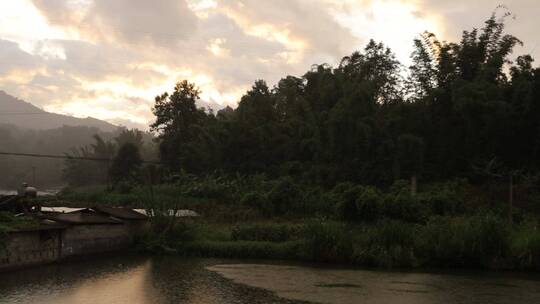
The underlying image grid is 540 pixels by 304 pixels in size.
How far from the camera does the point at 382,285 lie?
15031mm

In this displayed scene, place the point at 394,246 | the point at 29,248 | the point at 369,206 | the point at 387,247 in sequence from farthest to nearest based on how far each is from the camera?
the point at 369,206, the point at 387,247, the point at 394,246, the point at 29,248

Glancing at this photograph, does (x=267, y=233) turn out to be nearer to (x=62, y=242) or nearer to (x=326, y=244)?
(x=326, y=244)

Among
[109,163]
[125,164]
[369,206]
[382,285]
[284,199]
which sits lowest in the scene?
[382,285]

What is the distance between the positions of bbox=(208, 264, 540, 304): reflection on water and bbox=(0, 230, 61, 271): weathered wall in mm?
5697

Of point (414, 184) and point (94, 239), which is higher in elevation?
point (414, 184)

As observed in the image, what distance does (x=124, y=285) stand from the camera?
14.9 meters

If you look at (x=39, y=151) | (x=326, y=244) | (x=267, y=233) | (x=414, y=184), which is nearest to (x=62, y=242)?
(x=267, y=233)

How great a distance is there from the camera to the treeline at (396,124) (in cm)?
2734

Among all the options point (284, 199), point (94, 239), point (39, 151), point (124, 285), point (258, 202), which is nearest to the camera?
point (124, 285)

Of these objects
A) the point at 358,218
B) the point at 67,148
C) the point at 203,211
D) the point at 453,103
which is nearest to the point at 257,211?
the point at 203,211

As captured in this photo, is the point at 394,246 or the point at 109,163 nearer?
the point at 394,246

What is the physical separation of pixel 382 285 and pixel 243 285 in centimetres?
397

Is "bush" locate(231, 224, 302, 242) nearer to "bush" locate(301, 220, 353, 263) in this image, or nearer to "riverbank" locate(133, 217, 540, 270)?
"riverbank" locate(133, 217, 540, 270)

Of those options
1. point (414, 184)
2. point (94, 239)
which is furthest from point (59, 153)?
point (414, 184)
